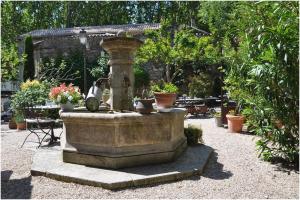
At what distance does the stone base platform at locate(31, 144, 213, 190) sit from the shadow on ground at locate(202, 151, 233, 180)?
0.11 metres

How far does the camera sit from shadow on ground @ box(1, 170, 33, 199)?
4.56 metres

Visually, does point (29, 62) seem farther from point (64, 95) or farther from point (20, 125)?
point (64, 95)

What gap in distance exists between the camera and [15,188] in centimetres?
488

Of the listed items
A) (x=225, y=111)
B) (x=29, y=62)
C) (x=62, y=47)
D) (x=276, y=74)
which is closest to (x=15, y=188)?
(x=276, y=74)

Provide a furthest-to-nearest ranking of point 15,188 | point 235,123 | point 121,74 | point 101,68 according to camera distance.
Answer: point 101,68 < point 235,123 < point 121,74 < point 15,188

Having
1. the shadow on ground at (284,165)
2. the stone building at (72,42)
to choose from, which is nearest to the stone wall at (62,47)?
the stone building at (72,42)

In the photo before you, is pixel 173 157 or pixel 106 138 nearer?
pixel 106 138

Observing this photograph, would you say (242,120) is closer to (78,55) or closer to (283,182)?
(283,182)

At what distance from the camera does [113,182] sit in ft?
15.6

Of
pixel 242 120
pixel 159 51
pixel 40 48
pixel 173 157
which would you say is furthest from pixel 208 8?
pixel 173 157

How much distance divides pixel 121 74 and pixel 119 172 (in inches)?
97.2

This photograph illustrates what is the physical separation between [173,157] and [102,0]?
31788 millimetres

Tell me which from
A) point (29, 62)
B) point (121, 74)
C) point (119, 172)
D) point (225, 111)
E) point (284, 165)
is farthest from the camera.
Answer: point (29, 62)

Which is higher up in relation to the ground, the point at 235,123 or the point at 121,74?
the point at 121,74
